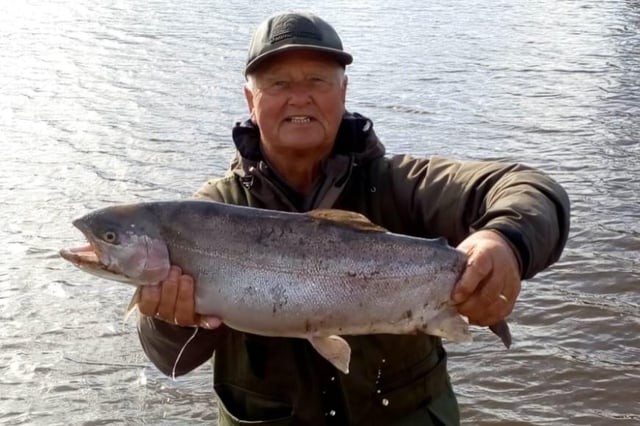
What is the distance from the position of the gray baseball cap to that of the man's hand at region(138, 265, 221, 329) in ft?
3.74

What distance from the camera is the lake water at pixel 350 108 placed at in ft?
21.6

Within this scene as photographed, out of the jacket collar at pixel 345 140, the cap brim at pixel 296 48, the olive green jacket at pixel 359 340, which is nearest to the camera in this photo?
the olive green jacket at pixel 359 340

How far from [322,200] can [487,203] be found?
753mm

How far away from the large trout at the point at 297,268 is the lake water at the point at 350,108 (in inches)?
111

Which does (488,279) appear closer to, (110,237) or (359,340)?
(359,340)

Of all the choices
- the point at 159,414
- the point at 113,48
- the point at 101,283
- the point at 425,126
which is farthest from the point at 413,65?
the point at 159,414

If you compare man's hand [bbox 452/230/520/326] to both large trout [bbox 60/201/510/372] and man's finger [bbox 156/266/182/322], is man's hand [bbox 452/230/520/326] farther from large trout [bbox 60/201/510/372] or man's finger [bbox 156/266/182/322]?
man's finger [bbox 156/266/182/322]

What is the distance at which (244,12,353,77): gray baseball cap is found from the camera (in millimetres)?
4164

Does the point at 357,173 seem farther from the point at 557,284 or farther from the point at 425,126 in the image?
the point at 425,126

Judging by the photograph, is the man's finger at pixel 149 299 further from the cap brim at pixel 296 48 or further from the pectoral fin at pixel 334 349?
the cap brim at pixel 296 48

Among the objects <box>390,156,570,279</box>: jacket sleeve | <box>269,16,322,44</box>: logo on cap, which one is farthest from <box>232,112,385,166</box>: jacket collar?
<box>269,16,322,44</box>: logo on cap

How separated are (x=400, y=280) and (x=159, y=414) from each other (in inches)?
129

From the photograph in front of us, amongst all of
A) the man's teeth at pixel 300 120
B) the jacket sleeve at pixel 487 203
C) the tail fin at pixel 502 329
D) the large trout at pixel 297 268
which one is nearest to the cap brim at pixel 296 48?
the man's teeth at pixel 300 120

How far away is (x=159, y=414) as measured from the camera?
20.8 feet
